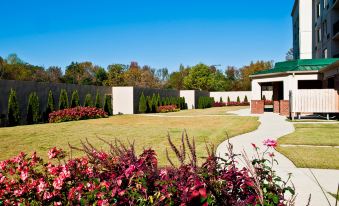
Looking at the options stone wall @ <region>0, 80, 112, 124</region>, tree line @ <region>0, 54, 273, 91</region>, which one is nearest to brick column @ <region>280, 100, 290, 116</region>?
stone wall @ <region>0, 80, 112, 124</region>

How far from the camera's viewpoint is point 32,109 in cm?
1722

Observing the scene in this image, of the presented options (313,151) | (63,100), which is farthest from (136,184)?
(63,100)

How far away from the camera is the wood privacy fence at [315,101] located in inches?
625

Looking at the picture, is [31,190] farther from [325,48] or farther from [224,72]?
[224,72]

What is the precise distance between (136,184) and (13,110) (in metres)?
15.5

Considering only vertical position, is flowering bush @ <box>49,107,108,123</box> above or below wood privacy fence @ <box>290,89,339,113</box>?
below

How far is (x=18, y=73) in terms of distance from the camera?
200ft

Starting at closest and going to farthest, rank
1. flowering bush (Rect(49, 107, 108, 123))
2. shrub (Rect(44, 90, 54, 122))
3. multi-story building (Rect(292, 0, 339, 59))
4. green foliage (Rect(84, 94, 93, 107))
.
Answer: flowering bush (Rect(49, 107, 108, 123)) < shrub (Rect(44, 90, 54, 122)) < green foliage (Rect(84, 94, 93, 107)) < multi-story building (Rect(292, 0, 339, 59))

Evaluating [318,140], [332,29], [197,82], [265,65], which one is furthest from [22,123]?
[265,65]

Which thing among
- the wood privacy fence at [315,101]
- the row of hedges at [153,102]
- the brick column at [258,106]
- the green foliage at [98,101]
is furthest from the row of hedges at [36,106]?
the wood privacy fence at [315,101]

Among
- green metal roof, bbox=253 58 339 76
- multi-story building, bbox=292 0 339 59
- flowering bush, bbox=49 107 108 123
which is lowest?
flowering bush, bbox=49 107 108 123

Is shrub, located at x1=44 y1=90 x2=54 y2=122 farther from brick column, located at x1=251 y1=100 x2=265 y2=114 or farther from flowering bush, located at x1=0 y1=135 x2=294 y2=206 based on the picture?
flowering bush, located at x1=0 y1=135 x2=294 y2=206

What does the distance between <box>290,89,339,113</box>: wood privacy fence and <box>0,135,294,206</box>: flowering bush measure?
14872mm

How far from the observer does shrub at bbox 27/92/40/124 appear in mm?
17156
